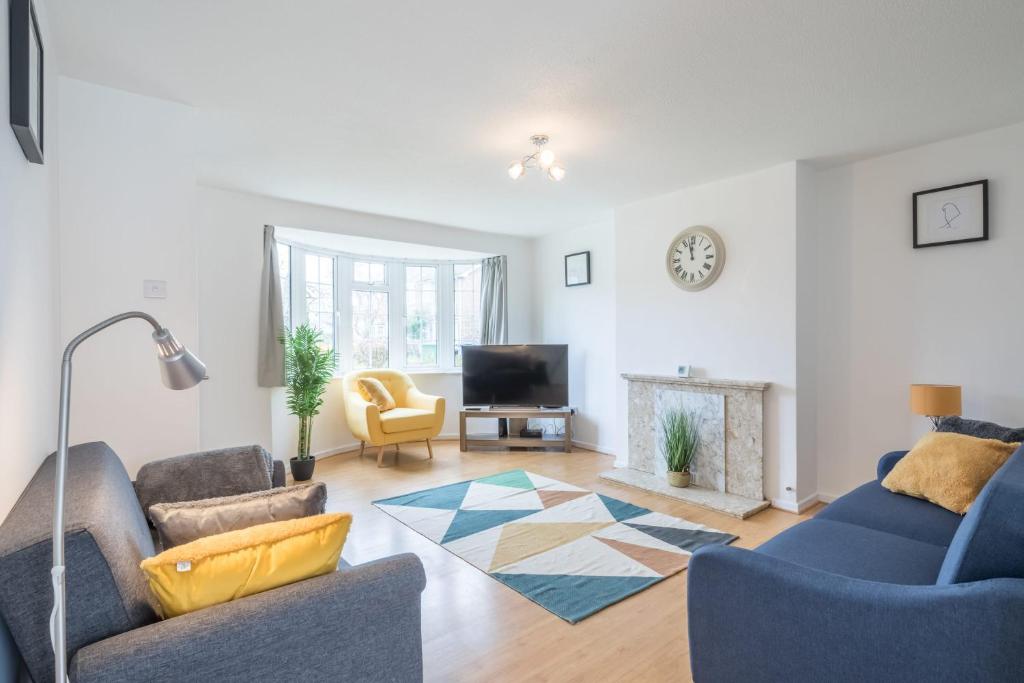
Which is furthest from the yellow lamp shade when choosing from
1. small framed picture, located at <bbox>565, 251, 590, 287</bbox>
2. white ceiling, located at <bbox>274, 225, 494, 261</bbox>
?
white ceiling, located at <bbox>274, 225, 494, 261</bbox>

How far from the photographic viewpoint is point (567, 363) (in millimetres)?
5672

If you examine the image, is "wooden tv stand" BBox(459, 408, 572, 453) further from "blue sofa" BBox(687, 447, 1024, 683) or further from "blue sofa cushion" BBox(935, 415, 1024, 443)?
"blue sofa" BBox(687, 447, 1024, 683)

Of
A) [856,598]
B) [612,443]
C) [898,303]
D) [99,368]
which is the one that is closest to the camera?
[856,598]

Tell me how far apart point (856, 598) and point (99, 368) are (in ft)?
9.91

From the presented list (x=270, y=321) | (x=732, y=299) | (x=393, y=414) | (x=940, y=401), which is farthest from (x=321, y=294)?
(x=940, y=401)

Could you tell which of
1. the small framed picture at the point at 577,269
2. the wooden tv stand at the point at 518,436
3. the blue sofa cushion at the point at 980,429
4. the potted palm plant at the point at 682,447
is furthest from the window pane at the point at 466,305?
the blue sofa cushion at the point at 980,429

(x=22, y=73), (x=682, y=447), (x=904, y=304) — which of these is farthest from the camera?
(x=682, y=447)

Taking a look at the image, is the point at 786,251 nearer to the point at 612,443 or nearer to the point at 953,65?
the point at 953,65

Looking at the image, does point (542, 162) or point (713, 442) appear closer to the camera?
point (542, 162)

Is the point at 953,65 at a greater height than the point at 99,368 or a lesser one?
greater

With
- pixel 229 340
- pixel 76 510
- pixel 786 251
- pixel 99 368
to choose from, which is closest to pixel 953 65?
pixel 786 251

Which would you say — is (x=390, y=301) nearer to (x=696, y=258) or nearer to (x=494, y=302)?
(x=494, y=302)

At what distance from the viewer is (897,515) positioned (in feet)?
7.38

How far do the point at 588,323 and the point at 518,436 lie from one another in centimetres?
152
